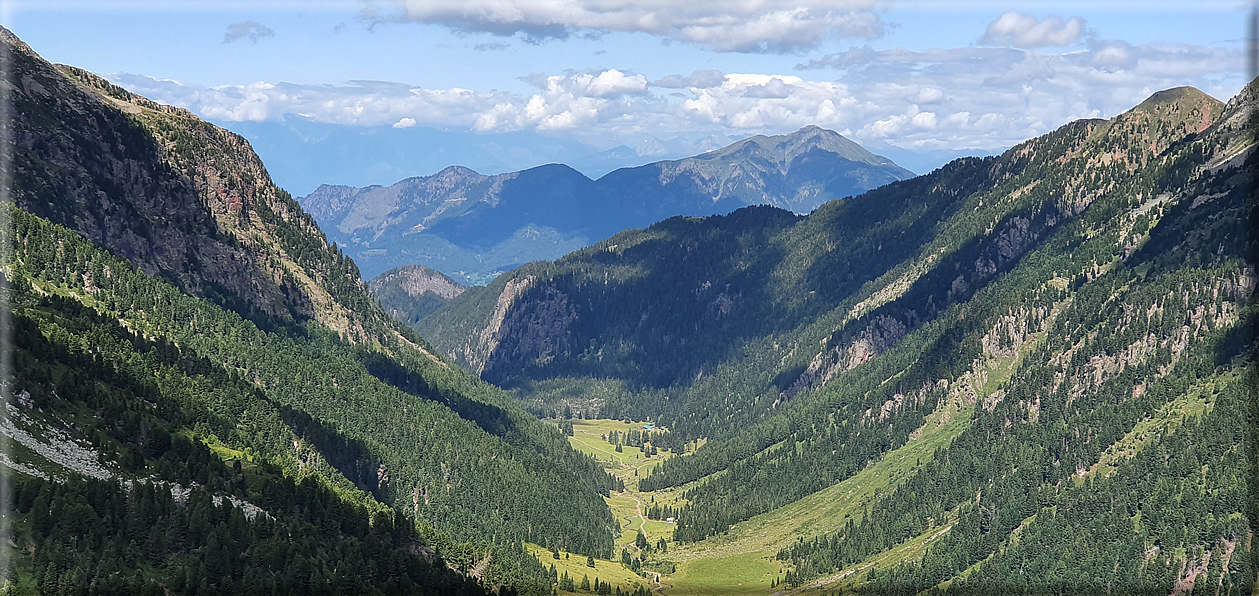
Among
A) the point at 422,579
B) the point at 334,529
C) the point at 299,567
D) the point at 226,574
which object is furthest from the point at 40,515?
the point at 422,579

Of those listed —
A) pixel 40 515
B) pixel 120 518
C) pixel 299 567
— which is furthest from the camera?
pixel 299 567

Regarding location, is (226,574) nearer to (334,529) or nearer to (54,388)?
(334,529)

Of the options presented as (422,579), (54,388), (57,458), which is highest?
(54,388)

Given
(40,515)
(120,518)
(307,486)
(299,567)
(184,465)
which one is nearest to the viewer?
(40,515)

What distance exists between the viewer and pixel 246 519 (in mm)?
164500

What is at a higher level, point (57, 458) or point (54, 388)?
point (54, 388)

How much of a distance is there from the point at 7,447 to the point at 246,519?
36440mm

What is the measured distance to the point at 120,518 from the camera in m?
148

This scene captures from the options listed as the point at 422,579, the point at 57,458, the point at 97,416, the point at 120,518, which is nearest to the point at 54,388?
the point at 97,416

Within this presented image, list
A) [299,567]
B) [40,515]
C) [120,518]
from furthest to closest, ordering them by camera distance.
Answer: [299,567] → [120,518] → [40,515]

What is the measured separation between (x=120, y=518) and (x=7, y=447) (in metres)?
20.9

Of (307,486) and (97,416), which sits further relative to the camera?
(307,486)

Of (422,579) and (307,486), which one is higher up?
(307,486)

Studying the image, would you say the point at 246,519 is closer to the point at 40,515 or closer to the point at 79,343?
the point at 40,515
